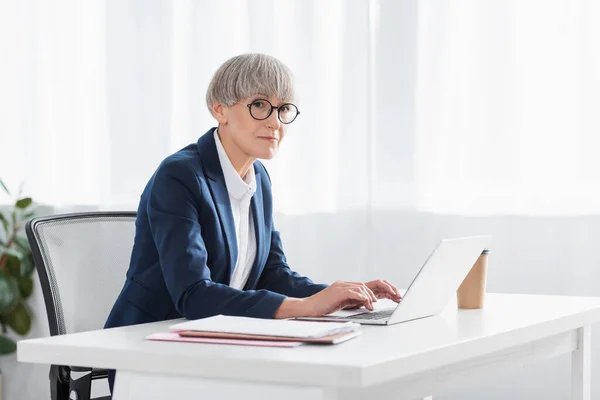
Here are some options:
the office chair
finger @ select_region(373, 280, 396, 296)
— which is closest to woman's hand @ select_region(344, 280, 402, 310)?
finger @ select_region(373, 280, 396, 296)

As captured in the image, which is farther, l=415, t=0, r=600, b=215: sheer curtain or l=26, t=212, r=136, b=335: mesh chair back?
l=415, t=0, r=600, b=215: sheer curtain

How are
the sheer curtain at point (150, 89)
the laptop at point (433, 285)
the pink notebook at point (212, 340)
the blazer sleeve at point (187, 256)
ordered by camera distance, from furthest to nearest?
1. the sheer curtain at point (150, 89)
2. the blazer sleeve at point (187, 256)
3. the laptop at point (433, 285)
4. the pink notebook at point (212, 340)

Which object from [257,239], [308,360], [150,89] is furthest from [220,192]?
[150,89]

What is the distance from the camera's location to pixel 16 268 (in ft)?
11.1

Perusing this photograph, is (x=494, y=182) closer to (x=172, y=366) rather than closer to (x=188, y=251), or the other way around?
(x=188, y=251)

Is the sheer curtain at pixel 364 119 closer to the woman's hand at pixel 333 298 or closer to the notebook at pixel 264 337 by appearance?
the woman's hand at pixel 333 298

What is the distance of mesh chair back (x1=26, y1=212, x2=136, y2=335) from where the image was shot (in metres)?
1.92

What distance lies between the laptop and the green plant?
210 centimetres

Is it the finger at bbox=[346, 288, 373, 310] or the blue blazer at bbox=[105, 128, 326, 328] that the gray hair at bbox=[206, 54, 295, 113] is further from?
the finger at bbox=[346, 288, 373, 310]

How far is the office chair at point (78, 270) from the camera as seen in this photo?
6.25ft

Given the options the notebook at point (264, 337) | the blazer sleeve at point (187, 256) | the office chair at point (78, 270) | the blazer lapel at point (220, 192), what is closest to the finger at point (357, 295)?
the blazer sleeve at point (187, 256)

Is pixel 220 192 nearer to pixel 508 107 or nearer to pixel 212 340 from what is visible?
pixel 212 340

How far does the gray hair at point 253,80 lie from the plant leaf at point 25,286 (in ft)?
6.29

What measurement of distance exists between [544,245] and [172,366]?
1922 mm
